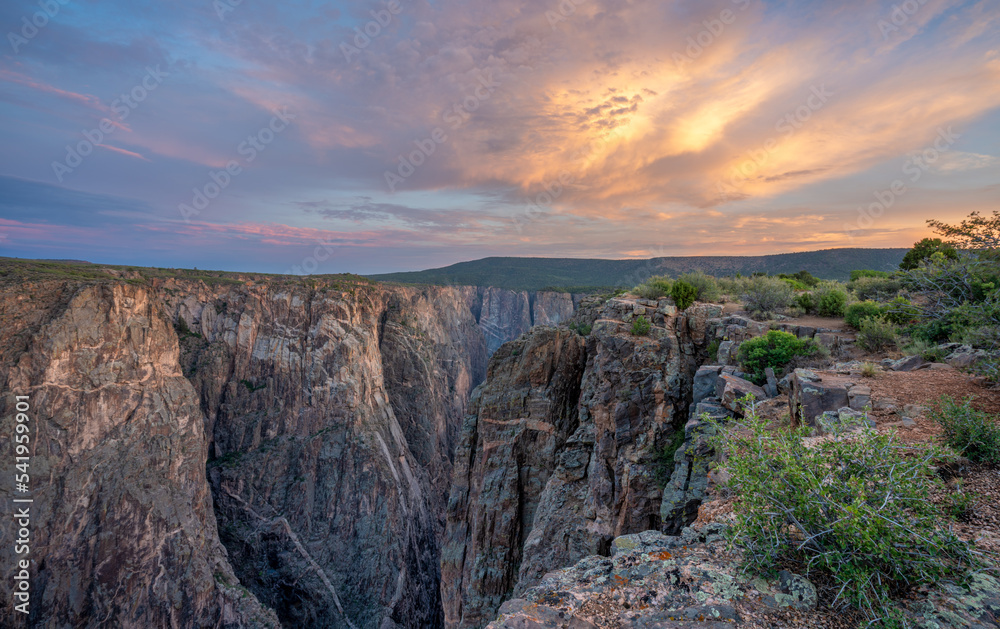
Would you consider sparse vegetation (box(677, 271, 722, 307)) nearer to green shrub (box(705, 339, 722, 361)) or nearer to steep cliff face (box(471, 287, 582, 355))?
green shrub (box(705, 339, 722, 361))

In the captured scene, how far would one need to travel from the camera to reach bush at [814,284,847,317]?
14.0m

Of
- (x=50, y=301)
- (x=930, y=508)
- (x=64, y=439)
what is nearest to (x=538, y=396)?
(x=930, y=508)

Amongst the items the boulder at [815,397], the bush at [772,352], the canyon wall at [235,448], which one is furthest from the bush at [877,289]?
the canyon wall at [235,448]

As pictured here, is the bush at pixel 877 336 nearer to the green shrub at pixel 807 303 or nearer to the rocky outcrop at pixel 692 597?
the green shrub at pixel 807 303

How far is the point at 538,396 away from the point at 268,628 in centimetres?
2604

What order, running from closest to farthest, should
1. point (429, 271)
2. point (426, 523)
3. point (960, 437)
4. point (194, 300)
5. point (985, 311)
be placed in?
point (960, 437) → point (985, 311) → point (194, 300) → point (426, 523) → point (429, 271)

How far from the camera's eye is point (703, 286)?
18.7 m

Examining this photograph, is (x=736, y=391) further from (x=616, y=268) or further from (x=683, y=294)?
(x=616, y=268)

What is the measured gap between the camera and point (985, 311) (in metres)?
5.94

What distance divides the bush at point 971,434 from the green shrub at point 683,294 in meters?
12.0

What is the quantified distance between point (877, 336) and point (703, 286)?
824 cm

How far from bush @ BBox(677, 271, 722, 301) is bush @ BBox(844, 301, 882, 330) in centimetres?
562

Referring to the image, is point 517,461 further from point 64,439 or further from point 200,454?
point 64,439

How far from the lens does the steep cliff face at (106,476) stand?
68.9 ft
